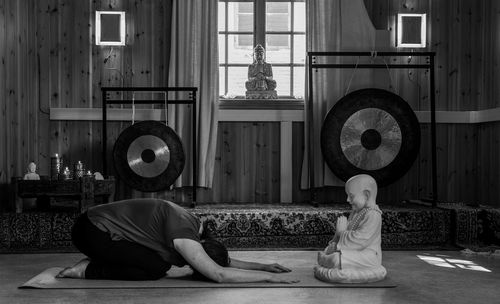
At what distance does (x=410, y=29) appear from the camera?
5.95 metres

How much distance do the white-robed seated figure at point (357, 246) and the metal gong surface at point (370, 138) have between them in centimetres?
205

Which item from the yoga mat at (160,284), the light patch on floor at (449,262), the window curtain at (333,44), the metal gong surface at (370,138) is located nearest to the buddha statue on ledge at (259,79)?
the window curtain at (333,44)

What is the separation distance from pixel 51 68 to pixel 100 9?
704mm

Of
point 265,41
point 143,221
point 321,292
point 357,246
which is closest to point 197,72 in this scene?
point 265,41

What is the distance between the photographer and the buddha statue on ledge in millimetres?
5910

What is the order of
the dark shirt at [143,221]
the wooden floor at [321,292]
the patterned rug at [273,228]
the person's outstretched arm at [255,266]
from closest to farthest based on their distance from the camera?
1. the wooden floor at [321,292]
2. the dark shirt at [143,221]
3. the person's outstretched arm at [255,266]
4. the patterned rug at [273,228]

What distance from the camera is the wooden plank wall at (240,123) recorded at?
19.3 feet

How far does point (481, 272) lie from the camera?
3930 mm

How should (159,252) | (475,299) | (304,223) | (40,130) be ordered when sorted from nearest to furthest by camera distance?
(475,299) < (159,252) < (304,223) < (40,130)

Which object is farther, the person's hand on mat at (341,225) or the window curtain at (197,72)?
the window curtain at (197,72)

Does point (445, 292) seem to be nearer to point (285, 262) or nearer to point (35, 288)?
point (285, 262)

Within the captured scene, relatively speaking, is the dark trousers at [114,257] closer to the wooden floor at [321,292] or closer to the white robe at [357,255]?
the wooden floor at [321,292]

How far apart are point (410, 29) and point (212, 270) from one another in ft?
11.8

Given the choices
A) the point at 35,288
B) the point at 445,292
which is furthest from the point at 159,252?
the point at 445,292
